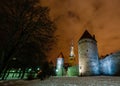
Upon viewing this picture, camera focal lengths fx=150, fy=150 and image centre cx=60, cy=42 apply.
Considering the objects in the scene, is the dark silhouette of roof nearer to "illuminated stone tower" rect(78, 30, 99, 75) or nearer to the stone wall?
"illuminated stone tower" rect(78, 30, 99, 75)

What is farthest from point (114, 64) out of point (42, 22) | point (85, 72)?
point (42, 22)

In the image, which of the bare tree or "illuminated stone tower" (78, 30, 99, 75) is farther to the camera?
A: "illuminated stone tower" (78, 30, 99, 75)

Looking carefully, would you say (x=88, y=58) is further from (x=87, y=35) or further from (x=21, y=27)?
(x=21, y=27)

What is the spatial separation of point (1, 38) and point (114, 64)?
21572mm

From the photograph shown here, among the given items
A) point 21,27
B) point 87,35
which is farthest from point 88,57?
point 21,27

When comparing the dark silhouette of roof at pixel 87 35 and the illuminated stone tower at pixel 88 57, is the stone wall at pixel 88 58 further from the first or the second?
the dark silhouette of roof at pixel 87 35

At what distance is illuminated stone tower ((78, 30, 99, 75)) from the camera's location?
115 feet

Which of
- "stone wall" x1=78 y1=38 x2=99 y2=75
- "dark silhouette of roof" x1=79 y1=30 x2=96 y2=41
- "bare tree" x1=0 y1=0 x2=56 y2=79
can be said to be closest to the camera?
"bare tree" x1=0 y1=0 x2=56 y2=79

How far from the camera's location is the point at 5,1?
11539 millimetres

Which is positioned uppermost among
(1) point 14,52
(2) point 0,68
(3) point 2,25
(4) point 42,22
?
(4) point 42,22

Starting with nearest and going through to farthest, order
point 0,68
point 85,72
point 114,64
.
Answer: point 0,68, point 114,64, point 85,72

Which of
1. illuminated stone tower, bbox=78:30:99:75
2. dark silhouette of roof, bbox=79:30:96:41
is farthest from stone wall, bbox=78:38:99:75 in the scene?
dark silhouette of roof, bbox=79:30:96:41

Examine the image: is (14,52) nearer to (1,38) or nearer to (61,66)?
(1,38)

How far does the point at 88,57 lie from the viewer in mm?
35656
